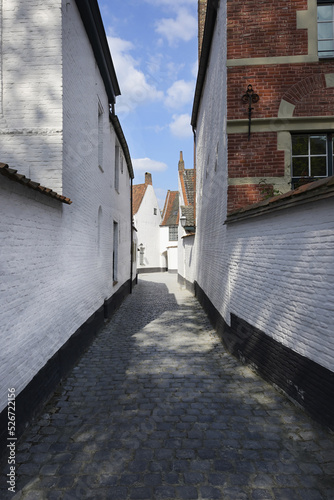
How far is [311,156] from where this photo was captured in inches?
257

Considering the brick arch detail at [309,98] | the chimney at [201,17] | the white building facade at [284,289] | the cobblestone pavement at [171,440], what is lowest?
the cobblestone pavement at [171,440]

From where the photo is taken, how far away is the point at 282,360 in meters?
3.98

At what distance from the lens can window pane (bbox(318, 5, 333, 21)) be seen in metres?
6.51

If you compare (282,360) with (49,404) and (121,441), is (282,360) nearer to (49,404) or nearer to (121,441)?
(121,441)

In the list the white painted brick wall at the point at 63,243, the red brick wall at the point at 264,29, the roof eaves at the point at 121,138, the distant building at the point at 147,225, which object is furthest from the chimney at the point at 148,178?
the red brick wall at the point at 264,29

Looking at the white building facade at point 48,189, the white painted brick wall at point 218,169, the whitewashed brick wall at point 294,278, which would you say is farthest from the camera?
the white painted brick wall at point 218,169

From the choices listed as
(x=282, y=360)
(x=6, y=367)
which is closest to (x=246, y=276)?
(x=282, y=360)

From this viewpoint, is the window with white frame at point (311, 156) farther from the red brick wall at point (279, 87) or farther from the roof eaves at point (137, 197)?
the roof eaves at point (137, 197)

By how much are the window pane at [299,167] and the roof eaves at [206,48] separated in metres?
4.26

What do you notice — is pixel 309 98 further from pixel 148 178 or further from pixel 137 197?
pixel 148 178

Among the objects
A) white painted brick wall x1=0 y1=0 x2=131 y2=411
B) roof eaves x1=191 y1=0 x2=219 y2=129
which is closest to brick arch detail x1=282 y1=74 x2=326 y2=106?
roof eaves x1=191 y1=0 x2=219 y2=129

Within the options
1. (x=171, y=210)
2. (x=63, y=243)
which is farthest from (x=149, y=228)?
(x=63, y=243)

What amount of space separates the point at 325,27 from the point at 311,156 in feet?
8.51

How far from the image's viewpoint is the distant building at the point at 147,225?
30.4 metres
